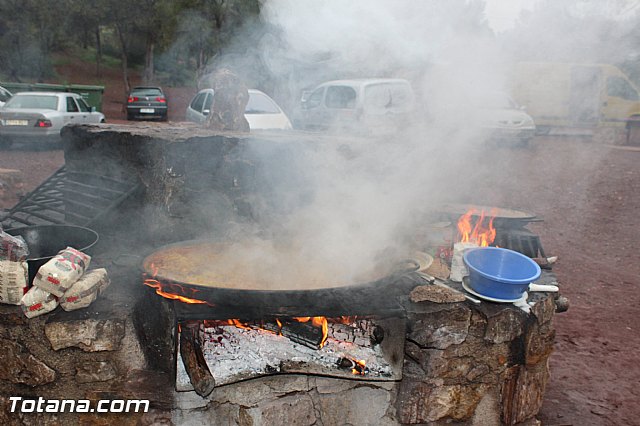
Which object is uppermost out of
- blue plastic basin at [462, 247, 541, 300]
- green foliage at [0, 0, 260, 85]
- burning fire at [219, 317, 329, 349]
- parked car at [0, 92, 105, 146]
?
green foliage at [0, 0, 260, 85]

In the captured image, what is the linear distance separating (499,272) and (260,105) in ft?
22.5

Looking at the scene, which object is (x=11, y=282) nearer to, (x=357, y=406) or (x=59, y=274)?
(x=59, y=274)

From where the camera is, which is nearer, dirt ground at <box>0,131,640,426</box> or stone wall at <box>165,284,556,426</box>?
stone wall at <box>165,284,556,426</box>

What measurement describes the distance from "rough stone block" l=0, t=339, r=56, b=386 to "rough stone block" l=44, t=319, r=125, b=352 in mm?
142

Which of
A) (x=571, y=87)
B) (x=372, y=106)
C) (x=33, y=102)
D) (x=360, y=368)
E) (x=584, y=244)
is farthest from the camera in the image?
(x=33, y=102)

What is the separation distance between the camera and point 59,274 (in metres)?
2.51

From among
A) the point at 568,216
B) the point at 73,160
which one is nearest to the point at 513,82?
the point at 73,160

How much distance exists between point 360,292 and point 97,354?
1.35m

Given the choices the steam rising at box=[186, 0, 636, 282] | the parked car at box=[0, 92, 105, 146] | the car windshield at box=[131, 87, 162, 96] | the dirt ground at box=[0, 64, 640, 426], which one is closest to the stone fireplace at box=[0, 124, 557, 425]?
the steam rising at box=[186, 0, 636, 282]

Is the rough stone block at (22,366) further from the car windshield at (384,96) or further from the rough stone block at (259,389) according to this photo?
the car windshield at (384,96)

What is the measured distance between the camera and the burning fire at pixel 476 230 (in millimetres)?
3600

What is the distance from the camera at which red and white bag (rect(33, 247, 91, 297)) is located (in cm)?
249

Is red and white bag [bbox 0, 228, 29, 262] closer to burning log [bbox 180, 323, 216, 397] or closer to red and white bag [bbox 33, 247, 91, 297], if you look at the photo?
red and white bag [bbox 33, 247, 91, 297]

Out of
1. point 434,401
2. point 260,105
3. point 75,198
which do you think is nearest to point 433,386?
point 434,401
